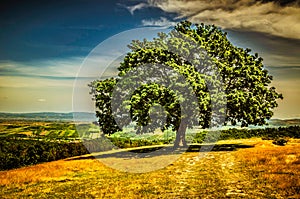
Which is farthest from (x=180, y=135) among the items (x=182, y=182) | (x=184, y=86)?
(x=182, y=182)

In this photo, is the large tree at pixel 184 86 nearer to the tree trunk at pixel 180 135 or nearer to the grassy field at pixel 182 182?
the tree trunk at pixel 180 135

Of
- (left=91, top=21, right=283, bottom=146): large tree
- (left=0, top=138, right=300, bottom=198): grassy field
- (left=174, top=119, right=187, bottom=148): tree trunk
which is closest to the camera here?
(left=0, top=138, right=300, bottom=198): grassy field

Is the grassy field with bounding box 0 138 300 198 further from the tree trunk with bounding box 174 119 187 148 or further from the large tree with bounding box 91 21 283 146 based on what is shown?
the tree trunk with bounding box 174 119 187 148

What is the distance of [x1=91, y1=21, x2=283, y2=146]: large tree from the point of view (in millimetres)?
33562

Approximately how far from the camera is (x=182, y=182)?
2127 cm

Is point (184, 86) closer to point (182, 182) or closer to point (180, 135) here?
point (180, 135)

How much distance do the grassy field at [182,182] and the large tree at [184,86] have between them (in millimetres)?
6717

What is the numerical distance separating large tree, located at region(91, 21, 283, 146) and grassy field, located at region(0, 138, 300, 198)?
264 inches

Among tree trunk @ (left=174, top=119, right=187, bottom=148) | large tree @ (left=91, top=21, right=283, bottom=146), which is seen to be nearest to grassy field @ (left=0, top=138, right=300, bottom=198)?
large tree @ (left=91, top=21, right=283, bottom=146)

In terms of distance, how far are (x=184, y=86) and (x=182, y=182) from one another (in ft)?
46.6

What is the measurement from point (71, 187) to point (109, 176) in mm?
4265

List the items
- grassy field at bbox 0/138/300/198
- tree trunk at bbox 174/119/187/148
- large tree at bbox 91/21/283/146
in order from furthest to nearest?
1. tree trunk at bbox 174/119/187/148
2. large tree at bbox 91/21/283/146
3. grassy field at bbox 0/138/300/198

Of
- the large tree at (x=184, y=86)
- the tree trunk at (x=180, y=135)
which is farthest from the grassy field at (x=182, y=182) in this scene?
the tree trunk at (x=180, y=135)

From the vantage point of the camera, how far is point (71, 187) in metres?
22.5
